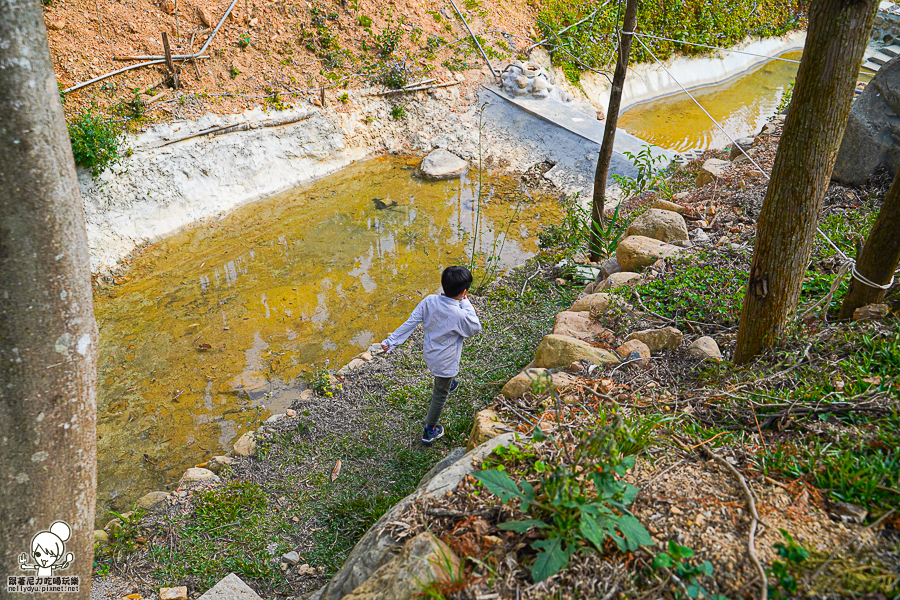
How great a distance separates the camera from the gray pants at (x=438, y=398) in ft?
12.5

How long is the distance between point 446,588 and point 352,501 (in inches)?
72.0

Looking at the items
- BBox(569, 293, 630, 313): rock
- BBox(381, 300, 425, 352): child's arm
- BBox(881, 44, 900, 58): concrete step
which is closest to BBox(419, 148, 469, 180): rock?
BBox(569, 293, 630, 313): rock

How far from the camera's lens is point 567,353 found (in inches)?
141

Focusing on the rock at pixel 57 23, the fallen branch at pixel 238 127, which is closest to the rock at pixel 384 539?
the fallen branch at pixel 238 127

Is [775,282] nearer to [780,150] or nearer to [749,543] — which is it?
[780,150]

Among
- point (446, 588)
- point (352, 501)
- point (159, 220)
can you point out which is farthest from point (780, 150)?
point (159, 220)

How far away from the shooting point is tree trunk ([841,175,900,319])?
2.88 m

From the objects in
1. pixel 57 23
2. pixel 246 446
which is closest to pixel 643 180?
pixel 246 446

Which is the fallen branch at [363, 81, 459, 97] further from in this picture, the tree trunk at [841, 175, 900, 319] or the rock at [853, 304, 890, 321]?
the rock at [853, 304, 890, 321]

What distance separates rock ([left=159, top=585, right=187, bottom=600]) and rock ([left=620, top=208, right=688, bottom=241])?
4781mm

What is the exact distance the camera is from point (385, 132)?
9.89 metres

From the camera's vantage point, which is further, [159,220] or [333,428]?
[159,220]

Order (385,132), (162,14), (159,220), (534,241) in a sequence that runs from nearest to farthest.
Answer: (159,220), (534,241), (162,14), (385,132)

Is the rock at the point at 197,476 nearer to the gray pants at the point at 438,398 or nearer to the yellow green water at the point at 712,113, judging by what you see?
the gray pants at the point at 438,398
